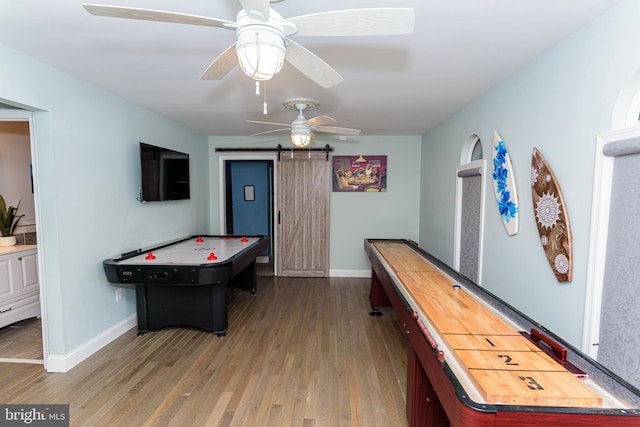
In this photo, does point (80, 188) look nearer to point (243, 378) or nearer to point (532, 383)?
point (243, 378)

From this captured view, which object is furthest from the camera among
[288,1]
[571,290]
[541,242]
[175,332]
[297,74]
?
[175,332]

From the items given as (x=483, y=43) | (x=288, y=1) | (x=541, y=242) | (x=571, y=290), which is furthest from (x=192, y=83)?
(x=571, y=290)

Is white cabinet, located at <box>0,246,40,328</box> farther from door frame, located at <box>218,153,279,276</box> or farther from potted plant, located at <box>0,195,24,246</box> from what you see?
door frame, located at <box>218,153,279,276</box>

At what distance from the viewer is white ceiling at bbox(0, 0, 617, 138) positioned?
1557mm

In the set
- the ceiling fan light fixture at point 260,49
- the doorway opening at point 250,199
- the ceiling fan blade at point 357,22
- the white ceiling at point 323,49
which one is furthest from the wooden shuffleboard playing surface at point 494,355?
the doorway opening at point 250,199

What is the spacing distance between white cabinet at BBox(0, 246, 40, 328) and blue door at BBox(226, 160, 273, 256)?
3235mm

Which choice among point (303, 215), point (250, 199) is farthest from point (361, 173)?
point (250, 199)

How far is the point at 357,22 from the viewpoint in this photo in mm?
1185

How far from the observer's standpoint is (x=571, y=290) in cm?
178

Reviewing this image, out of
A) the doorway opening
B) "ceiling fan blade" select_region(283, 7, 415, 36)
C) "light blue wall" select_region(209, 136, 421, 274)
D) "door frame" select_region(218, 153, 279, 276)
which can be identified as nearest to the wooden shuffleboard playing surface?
"ceiling fan blade" select_region(283, 7, 415, 36)

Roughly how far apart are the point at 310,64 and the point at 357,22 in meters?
0.39

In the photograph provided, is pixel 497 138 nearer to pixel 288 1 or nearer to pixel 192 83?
pixel 288 1

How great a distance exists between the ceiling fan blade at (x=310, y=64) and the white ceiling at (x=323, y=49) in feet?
0.89

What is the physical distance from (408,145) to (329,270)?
242 cm
